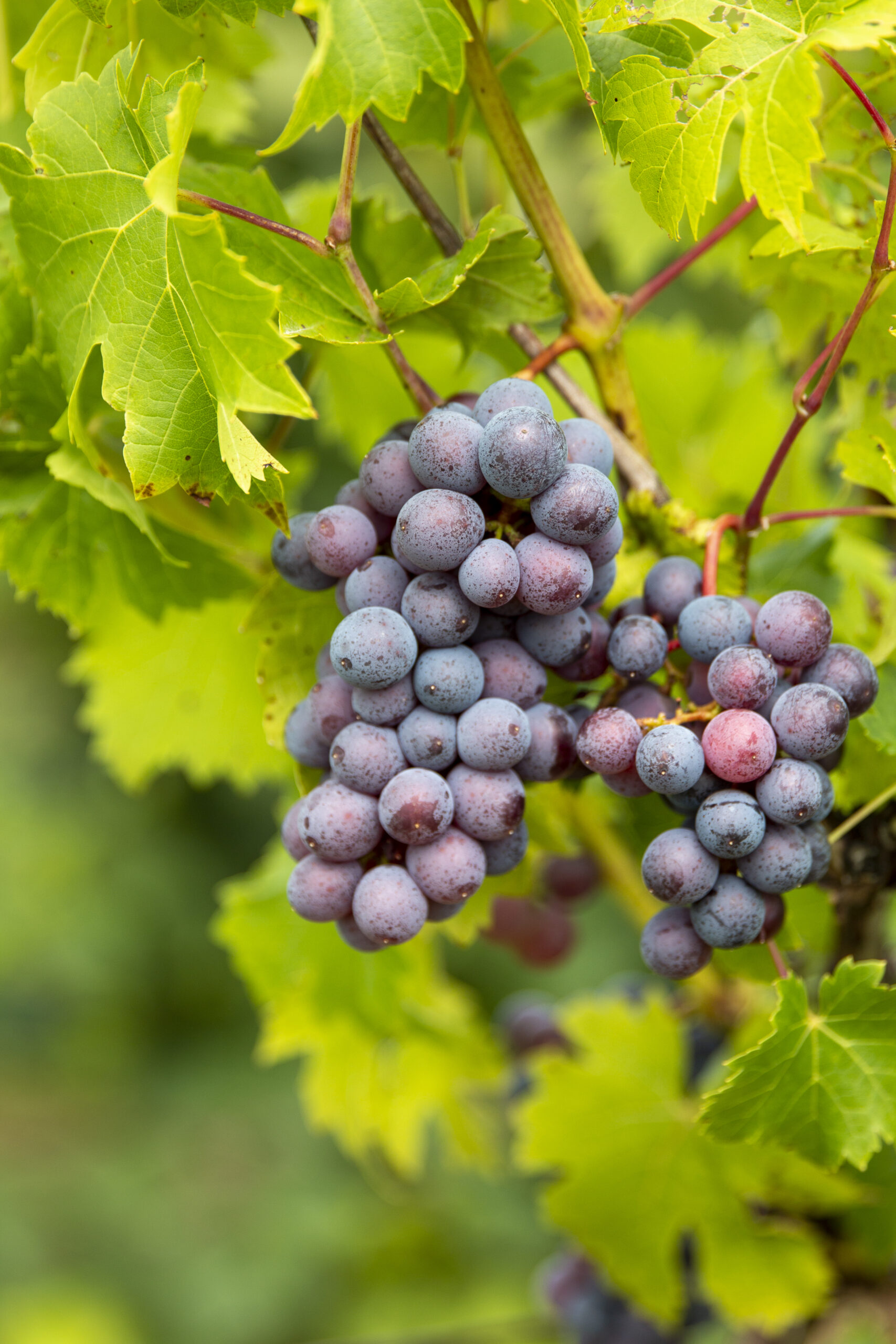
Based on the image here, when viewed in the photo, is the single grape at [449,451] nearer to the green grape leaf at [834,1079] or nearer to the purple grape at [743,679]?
the purple grape at [743,679]

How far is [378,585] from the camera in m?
0.51

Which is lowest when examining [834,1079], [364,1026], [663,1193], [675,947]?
[663,1193]

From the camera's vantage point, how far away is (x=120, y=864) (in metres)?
3.27

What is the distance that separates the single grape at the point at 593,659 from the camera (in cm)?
55

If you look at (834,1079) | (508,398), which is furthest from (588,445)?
(834,1079)

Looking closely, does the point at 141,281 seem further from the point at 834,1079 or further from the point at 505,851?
the point at 834,1079

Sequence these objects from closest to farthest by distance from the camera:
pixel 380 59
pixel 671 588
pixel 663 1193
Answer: pixel 380 59 → pixel 671 588 → pixel 663 1193

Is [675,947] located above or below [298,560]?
below

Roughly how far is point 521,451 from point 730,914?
0.77ft

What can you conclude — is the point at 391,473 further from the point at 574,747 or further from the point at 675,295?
the point at 675,295

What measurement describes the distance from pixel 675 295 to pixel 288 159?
119 centimetres

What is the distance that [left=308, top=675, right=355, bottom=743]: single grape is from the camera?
534 mm

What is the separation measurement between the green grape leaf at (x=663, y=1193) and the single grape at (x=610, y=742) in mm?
450

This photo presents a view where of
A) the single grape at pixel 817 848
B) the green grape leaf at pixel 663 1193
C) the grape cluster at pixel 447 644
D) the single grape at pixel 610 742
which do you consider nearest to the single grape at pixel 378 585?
the grape cluster at pixel 447 644
